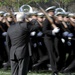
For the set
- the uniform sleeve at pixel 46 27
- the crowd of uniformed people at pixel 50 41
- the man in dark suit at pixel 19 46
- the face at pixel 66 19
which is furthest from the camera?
the face at pixel 66 19

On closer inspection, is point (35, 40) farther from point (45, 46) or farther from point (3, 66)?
point (3, 66)

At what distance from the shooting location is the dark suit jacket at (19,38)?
30.3ft

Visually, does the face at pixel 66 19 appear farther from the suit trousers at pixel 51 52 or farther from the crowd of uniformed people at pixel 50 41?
the suit trousers at pixel 51 52

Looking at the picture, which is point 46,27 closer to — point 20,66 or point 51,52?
point 51,52

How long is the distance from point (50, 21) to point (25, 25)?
2.09m

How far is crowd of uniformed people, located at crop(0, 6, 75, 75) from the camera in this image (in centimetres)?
1152

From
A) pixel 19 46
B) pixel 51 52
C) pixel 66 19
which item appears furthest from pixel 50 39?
pixel 19 46

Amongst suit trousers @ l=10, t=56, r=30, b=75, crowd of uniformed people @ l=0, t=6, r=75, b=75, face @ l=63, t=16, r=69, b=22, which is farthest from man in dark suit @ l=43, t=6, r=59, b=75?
suit trousers @ l=10, t=56, r=30, b=75

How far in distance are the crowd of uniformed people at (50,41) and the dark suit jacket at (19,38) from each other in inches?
69.4

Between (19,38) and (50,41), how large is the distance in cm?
243

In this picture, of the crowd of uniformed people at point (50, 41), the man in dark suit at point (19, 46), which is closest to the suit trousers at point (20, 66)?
the man in dark suit at point (19, 46)

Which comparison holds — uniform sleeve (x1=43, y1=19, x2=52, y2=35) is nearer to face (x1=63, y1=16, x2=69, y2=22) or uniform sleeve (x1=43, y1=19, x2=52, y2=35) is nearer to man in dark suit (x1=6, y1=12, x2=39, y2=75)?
face (x1=63, y1=16, x2=69, y2=22)

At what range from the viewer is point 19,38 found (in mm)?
9258

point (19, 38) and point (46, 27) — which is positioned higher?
point (19, 38)
